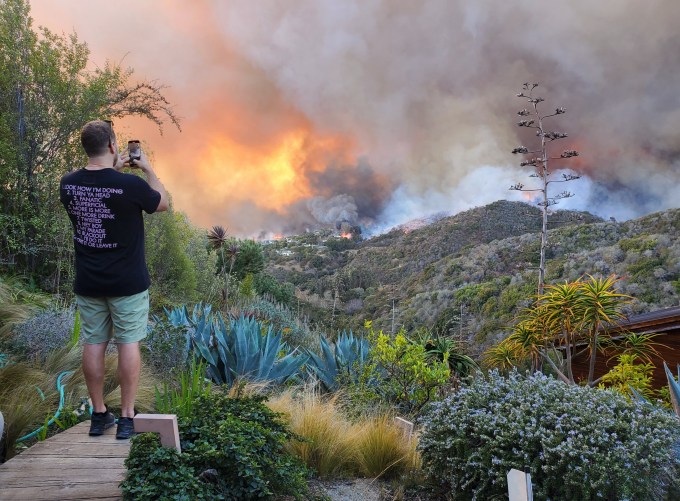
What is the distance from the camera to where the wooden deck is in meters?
2.19

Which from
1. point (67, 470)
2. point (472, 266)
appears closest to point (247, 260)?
point (472, 266)

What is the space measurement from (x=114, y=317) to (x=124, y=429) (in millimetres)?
649

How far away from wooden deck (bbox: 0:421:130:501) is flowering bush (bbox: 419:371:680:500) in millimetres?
1884

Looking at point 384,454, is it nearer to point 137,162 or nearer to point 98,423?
point 98,423

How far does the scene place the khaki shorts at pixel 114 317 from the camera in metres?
2.77

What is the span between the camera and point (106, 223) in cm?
266

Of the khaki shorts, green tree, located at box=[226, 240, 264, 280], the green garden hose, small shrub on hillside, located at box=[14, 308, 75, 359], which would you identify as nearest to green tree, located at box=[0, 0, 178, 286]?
small shrub on hillside, located at box=[14, 308, 75, 359]

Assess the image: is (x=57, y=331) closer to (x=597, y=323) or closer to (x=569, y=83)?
(x=597, y=323)

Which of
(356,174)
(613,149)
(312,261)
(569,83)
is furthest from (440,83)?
(356,174)

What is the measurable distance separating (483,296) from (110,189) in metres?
27.7

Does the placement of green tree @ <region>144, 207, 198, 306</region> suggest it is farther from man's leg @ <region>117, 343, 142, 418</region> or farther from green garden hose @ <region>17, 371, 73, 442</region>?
man's leg @ <region>117, 343, 142, 418</region>

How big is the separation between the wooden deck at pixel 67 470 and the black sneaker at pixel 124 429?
0.13ft

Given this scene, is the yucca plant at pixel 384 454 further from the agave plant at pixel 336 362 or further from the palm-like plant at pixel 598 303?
the palm-like plant at pixel 598 303

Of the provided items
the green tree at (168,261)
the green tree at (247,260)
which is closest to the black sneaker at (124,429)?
the green tree at (168,261)
